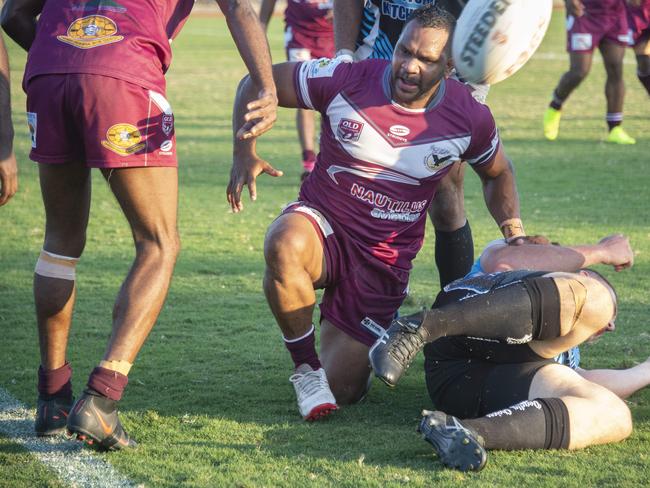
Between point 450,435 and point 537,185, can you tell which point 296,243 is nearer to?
point 450,435

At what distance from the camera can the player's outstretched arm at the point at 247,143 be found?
443 cm

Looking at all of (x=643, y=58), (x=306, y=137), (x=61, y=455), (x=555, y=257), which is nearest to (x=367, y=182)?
(x=555, y=257)

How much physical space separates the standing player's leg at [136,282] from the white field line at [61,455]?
105 millimetres

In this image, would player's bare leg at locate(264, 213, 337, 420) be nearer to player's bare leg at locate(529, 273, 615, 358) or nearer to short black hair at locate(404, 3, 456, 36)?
player's bare leg at locate(529, 273, 615, 358)

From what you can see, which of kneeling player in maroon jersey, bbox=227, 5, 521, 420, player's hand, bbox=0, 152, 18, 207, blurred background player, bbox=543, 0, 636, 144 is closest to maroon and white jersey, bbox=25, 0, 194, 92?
player's hand, bbox=0, 152, 18, 207

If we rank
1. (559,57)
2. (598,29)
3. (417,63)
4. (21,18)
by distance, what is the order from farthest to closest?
(559,57) < (598,29) < (417,63) < (21,18)

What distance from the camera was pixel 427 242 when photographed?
313 inches

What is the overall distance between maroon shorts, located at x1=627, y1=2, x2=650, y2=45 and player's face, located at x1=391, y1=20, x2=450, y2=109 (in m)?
8.03

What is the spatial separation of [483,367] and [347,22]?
2.47 meters

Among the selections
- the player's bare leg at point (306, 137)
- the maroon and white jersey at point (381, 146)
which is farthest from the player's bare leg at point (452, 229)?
the player's bare leg at point (306, 137)

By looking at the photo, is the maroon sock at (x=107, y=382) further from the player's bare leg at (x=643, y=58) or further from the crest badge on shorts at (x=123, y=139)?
the player's bare leg at (x=643, y=58)

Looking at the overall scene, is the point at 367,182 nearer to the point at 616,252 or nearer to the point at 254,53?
the point at 254,53

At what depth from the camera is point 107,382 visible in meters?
3.80

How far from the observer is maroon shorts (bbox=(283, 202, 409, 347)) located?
4.80 metres
